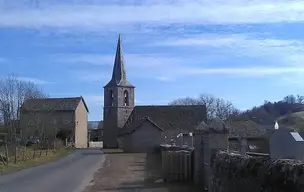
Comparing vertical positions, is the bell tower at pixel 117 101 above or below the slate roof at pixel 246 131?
above

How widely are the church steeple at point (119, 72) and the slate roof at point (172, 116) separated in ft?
24.8

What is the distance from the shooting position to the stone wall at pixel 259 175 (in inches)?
222

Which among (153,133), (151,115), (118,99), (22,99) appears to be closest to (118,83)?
(118,99)

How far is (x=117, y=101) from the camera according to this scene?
101m

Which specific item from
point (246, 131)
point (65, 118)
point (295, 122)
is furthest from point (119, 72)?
point (295, 122)

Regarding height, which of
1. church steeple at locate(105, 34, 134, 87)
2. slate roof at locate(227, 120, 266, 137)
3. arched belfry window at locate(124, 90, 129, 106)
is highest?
church steeple at locate(105, 34, 134, 87)

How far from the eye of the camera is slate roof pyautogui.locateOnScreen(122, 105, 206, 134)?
93938 millimetres

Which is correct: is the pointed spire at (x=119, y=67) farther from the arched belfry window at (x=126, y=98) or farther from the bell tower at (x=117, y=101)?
the arched belfry window at (x=126, y=98)

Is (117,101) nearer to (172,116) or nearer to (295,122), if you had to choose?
(172,116)

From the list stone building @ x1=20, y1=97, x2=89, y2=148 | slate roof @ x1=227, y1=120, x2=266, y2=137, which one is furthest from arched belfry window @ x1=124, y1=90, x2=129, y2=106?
slate roof @ x1=227, y1=120, x2=266, y2=137

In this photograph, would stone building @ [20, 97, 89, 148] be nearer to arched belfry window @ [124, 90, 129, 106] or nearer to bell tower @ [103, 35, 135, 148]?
bell tower @ [103, 35, 135, 148]

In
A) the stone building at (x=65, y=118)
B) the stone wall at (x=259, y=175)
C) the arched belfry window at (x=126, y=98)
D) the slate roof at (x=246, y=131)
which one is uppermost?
the arched belfry window at (x=126, y=98)

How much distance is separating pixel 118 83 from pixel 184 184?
82.3 m

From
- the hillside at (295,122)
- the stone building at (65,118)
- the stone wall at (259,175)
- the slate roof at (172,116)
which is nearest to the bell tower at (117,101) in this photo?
the slate roof at (172,116)
